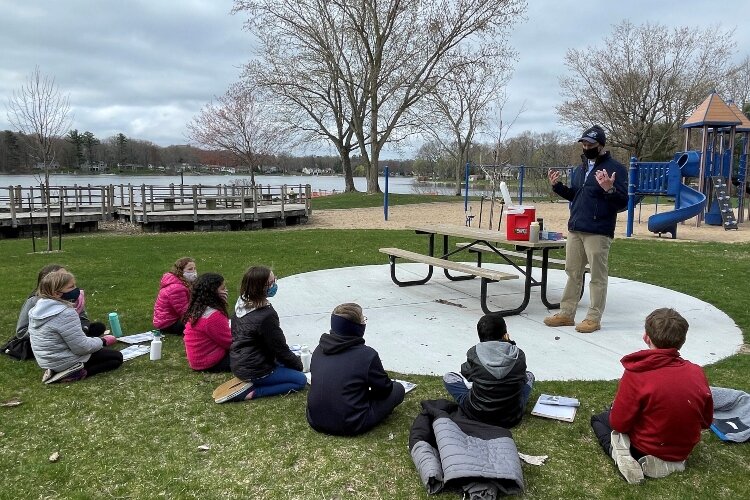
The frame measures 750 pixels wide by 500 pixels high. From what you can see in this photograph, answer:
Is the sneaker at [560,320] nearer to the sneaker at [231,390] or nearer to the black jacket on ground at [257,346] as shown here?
the black jacket on ground at [257,346]

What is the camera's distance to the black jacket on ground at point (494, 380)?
348 cm

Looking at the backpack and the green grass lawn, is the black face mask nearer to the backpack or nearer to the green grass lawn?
the green grass lawn

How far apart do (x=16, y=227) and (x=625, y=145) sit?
35029 millimetres

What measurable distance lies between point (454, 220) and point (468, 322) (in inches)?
680

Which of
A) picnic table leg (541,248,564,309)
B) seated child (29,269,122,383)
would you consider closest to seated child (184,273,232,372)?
seated child (29,269,122,383)

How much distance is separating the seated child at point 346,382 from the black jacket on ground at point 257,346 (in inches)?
24.6

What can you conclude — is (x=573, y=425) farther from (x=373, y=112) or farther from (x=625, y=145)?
(x=625, y=145)

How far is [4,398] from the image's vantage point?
4176 millimetres

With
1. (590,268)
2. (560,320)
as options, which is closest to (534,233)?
(590,268)

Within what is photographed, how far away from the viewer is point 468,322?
620cm

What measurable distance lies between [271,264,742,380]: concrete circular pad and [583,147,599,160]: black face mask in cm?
181

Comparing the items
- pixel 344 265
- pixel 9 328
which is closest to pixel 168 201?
pixel 344 265

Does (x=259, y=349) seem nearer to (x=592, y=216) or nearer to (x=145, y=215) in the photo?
(x=592, y=216)

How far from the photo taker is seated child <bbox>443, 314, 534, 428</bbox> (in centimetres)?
349
